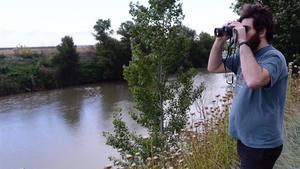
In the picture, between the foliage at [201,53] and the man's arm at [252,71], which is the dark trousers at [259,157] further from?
the foliage at [201,53]

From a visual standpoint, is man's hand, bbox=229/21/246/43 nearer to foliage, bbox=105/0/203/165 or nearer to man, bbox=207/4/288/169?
man, bbox=207/4/288/169

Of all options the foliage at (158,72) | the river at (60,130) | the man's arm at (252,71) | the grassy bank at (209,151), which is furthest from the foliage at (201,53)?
the man's arm at (252,71)

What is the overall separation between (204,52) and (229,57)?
34821 millimetres

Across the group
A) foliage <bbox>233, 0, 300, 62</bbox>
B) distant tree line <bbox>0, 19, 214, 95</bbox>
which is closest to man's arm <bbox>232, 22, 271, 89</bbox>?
foliage <bbox>233, 0, 300, 62</bbox>

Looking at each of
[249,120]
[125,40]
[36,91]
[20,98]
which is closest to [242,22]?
[249,120]

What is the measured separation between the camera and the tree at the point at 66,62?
3478cm

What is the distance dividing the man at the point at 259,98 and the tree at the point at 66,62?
109 feet

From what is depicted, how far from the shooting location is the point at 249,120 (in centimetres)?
193

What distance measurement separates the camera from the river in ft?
41.3

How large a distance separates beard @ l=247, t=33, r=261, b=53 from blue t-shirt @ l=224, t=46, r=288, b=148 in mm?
30

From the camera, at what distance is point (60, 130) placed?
1650cm

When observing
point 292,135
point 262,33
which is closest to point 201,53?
point 292,135

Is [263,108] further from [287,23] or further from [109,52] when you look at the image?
[109,52]

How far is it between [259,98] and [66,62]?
111ft
